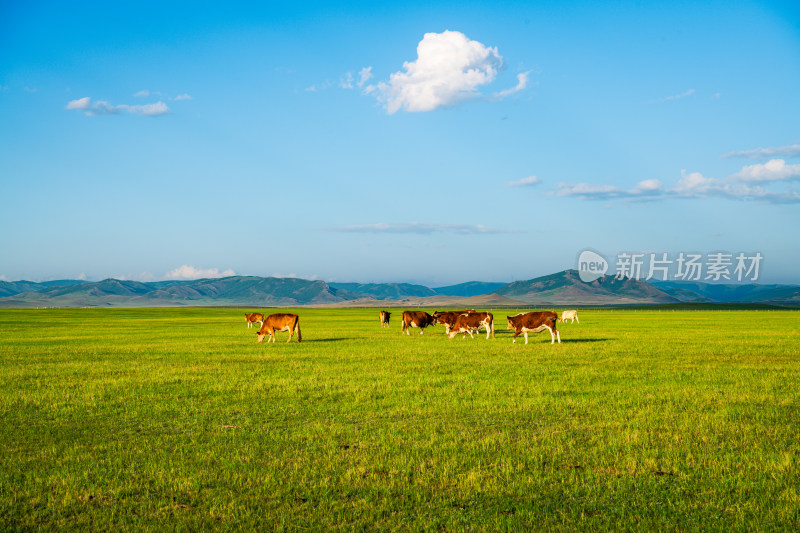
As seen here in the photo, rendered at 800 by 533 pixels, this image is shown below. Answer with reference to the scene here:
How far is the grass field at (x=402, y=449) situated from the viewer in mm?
6938

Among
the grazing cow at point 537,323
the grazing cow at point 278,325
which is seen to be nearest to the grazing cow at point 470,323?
the grazing cow at point 537,323

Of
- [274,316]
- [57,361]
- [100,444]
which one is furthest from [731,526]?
[274,316]

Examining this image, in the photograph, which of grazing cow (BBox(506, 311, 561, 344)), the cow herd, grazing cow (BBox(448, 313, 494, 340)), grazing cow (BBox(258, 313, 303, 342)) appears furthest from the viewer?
grazing cow (BBox(448, 313, 494, 340))

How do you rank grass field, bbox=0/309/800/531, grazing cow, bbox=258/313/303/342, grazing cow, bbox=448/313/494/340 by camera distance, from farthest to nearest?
grazing cow, bbox=448/313/494/340, grazing cow, bbox=258/313/303/342, grass field, bbox=0/309/800/531

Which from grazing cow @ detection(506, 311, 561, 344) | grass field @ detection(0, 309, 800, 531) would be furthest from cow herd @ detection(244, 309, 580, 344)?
grass field @ detection(0, 309, 800, 531)

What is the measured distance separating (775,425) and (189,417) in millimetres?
11466

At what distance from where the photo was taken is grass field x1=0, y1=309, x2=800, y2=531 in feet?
22.8

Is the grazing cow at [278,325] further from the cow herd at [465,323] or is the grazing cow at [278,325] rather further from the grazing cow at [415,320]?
the grazing cow at [415,320]

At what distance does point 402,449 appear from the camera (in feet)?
31.3

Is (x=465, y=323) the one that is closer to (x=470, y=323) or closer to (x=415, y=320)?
(x=470, y=323)

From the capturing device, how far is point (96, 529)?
657 cm

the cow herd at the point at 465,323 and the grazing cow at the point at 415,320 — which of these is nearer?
the cow herd at the point at 465,323

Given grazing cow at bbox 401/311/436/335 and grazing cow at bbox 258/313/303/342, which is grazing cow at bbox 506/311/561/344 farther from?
grazing cow at bbox 258/313/303/342

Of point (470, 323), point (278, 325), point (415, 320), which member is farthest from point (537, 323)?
point (278, 325)
